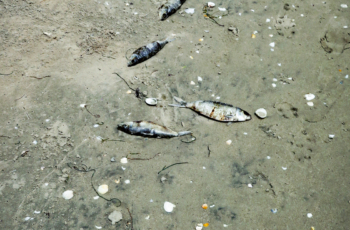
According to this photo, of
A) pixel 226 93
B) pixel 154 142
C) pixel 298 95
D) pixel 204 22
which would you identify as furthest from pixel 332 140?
pixel 204 22

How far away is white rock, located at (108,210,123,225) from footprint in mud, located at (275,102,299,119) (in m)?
2.69

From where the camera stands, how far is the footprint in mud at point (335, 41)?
4655 mm

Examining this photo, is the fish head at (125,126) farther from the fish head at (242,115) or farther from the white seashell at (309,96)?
the white seashell at (309,96)

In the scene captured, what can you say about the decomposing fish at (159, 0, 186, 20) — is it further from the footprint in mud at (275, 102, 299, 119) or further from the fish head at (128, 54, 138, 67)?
the footprint in mud at (275, 102, 299, 119)

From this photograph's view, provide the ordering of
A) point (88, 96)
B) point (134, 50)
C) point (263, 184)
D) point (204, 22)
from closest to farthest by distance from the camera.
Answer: point (263, 184) → point (88, 96) → point (134, 50) → point (204, 22)

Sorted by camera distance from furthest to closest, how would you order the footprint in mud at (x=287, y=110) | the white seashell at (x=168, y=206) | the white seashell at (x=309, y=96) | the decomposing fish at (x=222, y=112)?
the white seashell at (x=309, y=96)
the footprint in mud at (x=287, y=110)
the decomposing fish at (x=222, y=112)
the white seashell at (x=168, y=206)

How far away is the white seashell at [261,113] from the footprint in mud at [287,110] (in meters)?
0.24

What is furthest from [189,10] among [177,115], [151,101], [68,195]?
[68,195]

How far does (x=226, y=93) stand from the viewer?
4168mm

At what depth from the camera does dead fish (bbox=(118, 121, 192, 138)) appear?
143 inches

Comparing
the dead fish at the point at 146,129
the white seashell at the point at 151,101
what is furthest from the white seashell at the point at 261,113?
the white seashell at the point at 151,101

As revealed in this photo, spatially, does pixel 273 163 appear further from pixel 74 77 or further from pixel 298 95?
pixel 74 77

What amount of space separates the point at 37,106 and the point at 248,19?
13.2ft

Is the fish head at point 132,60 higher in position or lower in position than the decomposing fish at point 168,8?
lower
